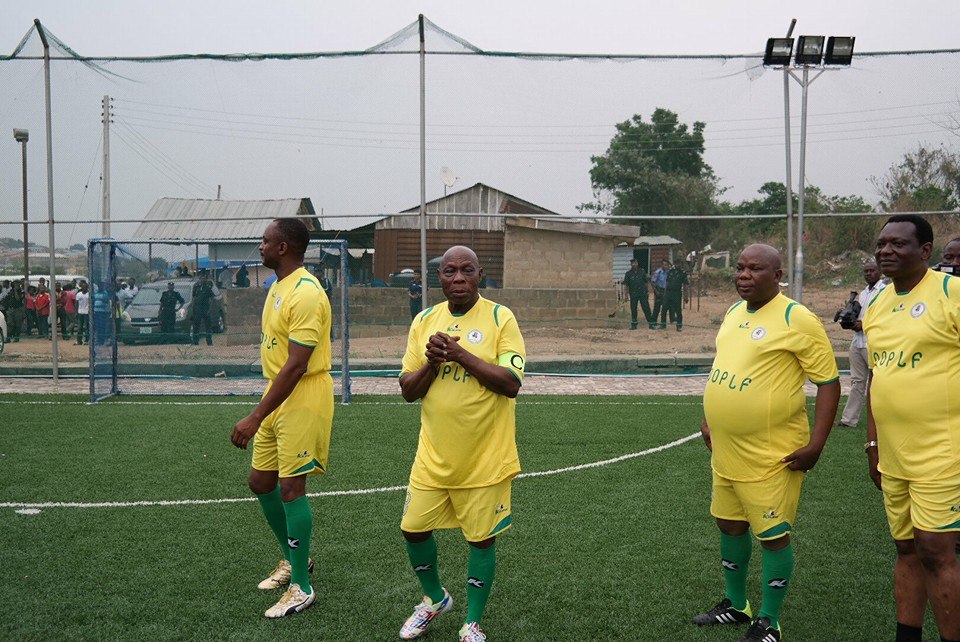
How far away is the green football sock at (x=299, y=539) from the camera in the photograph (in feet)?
15.2

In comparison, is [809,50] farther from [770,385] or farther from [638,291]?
[770,385]

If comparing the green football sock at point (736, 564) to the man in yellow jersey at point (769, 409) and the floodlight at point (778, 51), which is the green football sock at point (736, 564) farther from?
the floodlight at point (778, 51)

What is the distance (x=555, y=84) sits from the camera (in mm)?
13422

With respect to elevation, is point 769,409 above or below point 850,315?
below

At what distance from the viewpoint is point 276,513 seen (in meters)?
4.98

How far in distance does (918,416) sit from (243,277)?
10581mm

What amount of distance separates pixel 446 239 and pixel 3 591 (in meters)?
9.62

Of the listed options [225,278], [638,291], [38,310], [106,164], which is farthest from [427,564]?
[38,310]

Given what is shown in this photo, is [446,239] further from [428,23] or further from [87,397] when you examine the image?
[87,397]

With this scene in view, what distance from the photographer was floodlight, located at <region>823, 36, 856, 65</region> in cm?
1230

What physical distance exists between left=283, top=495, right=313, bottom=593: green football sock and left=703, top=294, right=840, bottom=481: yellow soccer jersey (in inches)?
92.1

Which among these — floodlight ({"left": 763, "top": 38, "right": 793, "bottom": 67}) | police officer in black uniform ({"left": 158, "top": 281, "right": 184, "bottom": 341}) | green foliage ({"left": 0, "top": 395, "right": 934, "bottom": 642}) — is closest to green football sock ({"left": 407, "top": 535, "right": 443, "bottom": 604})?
green foliage ({"left": 0, "top": 395, "right": 934, "bottom": 642})

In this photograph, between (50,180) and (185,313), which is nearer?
(185,313)

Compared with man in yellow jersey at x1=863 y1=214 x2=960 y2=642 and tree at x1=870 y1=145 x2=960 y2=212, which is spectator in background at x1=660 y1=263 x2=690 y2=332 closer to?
tree at x1=870 y1=145 x2=960 y2=212
